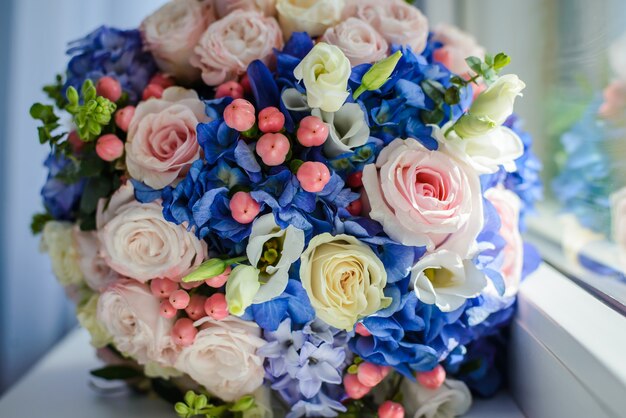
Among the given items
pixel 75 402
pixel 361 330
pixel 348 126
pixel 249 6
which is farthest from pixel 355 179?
pixel 75 402

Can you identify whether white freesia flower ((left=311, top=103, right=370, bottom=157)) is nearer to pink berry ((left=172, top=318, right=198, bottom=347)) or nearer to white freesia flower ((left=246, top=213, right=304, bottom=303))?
white freesia flower ((left=246, top=213, right=304, bottom=303))

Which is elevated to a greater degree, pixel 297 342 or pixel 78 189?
pixel 78 189

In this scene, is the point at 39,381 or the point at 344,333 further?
the point at 39,381

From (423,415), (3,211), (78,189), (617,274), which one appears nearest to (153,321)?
(78,189)

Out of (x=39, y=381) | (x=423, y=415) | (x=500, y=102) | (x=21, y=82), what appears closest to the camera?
(x=500, y=102)

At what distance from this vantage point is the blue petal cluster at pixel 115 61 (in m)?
0.72

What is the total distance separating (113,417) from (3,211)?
0.61 meters

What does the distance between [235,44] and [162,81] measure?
0.12 m

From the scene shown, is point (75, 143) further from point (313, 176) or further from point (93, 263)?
point (313, 176)

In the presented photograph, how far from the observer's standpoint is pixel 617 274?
70 centimetres

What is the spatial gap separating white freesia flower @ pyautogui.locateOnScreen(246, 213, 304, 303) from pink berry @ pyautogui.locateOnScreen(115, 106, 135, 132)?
0.20 meters

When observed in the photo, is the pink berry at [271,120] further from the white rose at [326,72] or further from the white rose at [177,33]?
the white rose at [177,33]

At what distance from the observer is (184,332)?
0.62 meters

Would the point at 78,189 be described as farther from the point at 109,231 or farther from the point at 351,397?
the point at 351,397
